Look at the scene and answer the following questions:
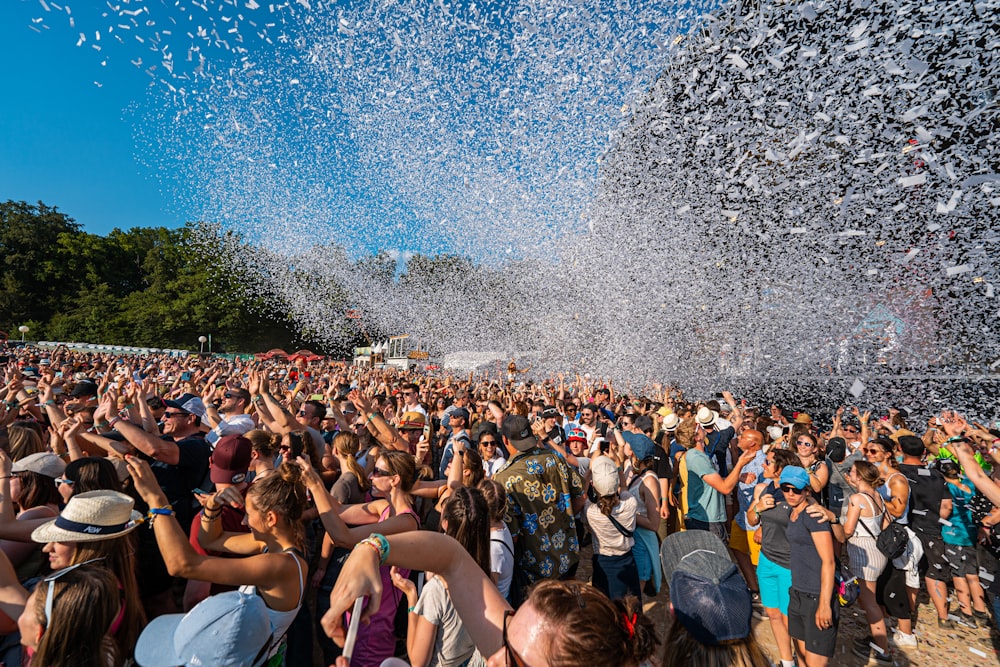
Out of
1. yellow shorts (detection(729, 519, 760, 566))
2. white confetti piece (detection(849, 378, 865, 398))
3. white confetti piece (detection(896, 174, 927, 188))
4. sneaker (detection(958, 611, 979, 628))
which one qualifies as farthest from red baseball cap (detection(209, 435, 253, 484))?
white confetti piece (detection(849, 378, 865, 398))

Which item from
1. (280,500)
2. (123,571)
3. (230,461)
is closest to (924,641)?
(280,500)

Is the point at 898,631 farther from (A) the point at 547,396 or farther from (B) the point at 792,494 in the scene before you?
(A) the point at 547,396

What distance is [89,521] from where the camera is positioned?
1.98 metres

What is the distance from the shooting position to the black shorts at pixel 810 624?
3.29 m

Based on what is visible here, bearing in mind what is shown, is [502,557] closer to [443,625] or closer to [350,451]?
[443,625]

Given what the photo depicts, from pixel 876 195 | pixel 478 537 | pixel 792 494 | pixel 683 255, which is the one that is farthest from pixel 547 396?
pixel 478 537

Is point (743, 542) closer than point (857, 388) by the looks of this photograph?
Yes

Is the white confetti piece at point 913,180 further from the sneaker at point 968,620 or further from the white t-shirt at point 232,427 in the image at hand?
the white t-shirt at point 232,427

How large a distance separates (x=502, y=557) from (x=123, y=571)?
1770 mm

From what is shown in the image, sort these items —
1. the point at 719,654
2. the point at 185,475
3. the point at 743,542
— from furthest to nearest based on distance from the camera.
→ the point at 743,542, the point at 185,475, the point at 719,654

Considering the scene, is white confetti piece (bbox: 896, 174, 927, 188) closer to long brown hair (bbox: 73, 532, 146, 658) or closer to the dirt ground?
the dirt ground

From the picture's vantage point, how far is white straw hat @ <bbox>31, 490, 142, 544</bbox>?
1950 millimetres

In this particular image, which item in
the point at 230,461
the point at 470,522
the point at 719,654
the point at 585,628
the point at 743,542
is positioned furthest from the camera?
the point at 743,542

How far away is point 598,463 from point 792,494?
137 cm
